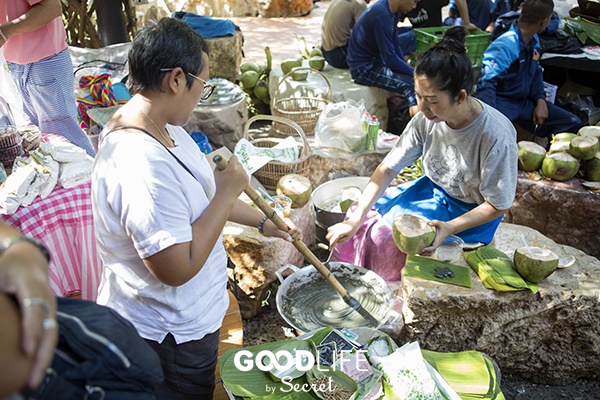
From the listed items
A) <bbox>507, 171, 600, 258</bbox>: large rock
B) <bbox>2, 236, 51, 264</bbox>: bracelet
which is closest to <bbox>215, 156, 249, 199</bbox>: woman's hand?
<bbox>2, 236, 51, 264</bbox>: bracelet

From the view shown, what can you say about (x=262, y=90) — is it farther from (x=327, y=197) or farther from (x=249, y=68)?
(x=327, y=197)

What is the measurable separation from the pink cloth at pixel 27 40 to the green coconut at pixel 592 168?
4244 millimetres

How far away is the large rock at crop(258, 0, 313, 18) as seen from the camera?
11.9 m

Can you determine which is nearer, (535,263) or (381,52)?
(535,263)

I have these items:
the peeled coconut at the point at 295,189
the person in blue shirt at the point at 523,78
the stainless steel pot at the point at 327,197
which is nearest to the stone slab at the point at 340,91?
the person in blue shirt at the point at 523,78

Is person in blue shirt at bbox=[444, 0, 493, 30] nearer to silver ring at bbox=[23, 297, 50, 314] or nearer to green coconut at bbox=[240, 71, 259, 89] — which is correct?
green coconut at bbox=[240, 71, 259, 89]

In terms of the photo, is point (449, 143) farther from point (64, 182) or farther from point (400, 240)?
point (64, 182)

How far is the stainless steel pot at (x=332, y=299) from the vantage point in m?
2.66

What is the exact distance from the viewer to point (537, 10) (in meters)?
4.67

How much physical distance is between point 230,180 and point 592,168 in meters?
3.50

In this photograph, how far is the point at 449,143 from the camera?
288 centimetres

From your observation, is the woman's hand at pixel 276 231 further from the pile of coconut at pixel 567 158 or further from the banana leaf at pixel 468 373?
the pile of coconut at pixel 567 158


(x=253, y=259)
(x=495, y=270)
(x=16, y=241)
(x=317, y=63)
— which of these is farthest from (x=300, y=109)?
(x=16, y=241)

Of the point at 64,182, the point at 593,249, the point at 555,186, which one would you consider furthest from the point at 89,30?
the point at 593,249
